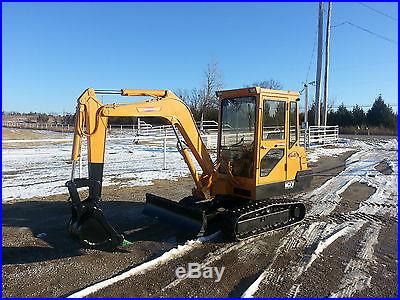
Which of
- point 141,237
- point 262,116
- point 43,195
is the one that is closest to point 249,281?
point 141,237

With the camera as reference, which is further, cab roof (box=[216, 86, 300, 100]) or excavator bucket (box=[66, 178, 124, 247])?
cab roof (box=[216, 86, 300, 100])

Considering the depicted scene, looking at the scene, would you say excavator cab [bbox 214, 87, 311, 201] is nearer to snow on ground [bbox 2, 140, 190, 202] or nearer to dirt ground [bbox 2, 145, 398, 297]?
dirt ground [bbox 2, 145, 398, 297]

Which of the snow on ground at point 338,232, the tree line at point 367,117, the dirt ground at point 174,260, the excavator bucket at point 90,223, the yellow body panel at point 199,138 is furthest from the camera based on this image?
the tree line at point 367,117

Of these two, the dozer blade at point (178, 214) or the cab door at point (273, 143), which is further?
the cab door at point (273, 143)

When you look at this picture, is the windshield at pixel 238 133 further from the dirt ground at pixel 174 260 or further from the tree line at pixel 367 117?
the tree line at pixel 367 117

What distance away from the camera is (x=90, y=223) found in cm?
534

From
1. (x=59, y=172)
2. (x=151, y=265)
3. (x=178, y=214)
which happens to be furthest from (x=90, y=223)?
(x=59, y=172)

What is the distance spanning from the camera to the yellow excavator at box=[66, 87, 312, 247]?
587cm

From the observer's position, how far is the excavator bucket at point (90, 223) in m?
5.30

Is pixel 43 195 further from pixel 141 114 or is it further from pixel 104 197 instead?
pixel 141 114

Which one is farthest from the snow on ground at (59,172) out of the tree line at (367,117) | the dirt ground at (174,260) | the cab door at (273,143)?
the tree line at (367,117)

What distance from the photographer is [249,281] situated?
15.1 ft

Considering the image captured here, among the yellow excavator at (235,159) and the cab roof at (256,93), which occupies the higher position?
the cab roof at (256,93)

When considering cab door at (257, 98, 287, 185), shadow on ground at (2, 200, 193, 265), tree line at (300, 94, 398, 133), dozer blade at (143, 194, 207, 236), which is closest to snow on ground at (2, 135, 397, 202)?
shadow on ground at (2, 200, 193, 265)
